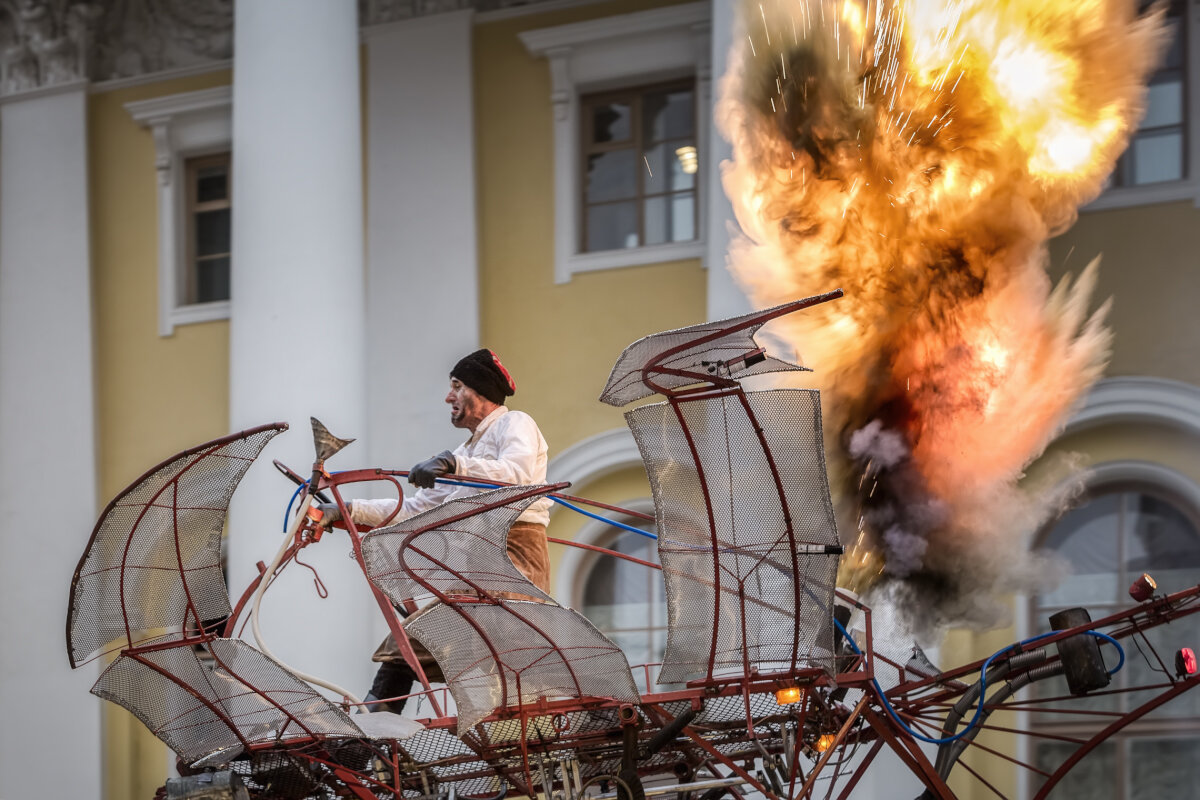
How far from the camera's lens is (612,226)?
13.0 meters

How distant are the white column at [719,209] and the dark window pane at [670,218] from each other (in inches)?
45.1

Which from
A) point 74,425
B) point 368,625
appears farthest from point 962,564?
point 74,425

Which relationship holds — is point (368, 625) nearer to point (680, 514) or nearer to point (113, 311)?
point (113, 311)

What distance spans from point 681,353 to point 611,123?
318 inches

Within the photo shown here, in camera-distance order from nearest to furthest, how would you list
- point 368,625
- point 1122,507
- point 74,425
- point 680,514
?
1. point 680,514
2. point 1122,507
3. point 368,625
4. point 74,425

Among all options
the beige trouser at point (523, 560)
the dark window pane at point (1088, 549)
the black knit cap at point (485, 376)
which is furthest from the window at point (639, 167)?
the beige trouser at point (523, 560)

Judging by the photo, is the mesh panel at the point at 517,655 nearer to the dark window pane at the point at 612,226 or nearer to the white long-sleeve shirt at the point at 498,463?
the white long-sleeve shirt at the point at 498,463

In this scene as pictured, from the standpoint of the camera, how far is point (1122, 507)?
10805 millimetres

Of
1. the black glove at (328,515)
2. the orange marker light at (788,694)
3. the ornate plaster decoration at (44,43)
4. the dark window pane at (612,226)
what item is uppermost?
the ornate plaster decoration at (44,43)

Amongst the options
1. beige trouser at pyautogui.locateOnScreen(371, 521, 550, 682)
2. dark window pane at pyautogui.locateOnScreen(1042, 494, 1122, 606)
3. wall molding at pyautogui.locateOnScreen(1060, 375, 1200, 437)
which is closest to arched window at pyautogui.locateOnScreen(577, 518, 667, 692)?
dark window pane at pyautogui.locateOnScreen(1042, 494, 1122, 606)

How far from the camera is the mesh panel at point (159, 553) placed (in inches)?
243

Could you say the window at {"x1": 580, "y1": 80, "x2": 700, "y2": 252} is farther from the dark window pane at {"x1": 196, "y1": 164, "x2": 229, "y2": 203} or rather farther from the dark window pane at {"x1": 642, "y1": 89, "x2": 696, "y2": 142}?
the dark window pane at {"x1": 196, "y1": 164, "x2": 229, "y2": 203}

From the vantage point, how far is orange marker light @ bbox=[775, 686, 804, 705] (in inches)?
223

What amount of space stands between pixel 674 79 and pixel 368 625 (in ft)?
16.4
